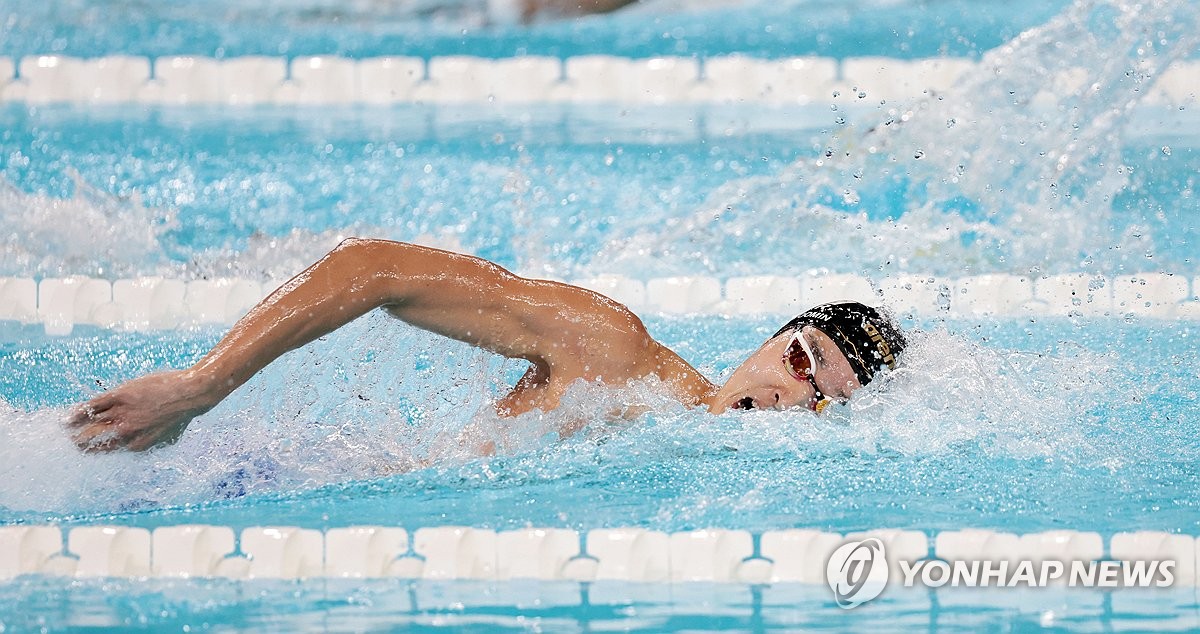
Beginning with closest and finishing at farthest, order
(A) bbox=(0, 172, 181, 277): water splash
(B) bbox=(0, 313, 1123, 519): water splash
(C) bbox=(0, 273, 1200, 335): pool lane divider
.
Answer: (B) bbox=(0, 313, 1123, 519): water splash < (C) bbox=(0, 273, 1200, 335): pool lane divider < (A) bbox=(0, 172, 181, 277): water splash

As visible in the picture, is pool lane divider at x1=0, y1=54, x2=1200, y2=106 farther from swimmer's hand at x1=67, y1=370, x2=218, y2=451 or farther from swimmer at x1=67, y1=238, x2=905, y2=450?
swimmer's hand at x1=67, y1=370, x2=218, y2=451

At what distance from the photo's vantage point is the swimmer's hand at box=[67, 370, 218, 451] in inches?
75.0

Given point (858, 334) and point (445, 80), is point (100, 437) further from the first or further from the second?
point (445, 80)

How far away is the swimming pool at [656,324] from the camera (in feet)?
7.22

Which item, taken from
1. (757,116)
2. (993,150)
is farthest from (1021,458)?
(757,116)

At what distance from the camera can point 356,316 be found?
209 cm

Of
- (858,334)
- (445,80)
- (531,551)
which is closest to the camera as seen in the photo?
(531,551)

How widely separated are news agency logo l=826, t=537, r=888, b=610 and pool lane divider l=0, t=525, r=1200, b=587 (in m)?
0.01

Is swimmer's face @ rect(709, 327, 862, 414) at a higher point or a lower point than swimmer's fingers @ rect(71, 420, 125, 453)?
higher

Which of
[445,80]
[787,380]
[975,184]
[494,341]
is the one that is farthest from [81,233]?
[975,184]

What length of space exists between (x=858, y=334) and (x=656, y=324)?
139cm

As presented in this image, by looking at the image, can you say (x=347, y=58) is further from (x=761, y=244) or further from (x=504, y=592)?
(x=504, y=592)

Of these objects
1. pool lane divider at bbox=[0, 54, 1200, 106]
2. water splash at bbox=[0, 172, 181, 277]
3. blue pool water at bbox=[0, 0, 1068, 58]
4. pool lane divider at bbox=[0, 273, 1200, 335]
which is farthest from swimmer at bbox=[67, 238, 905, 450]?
blue pool water at bbox=[0, 0, 1068, 58]

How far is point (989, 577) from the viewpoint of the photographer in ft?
7.11
